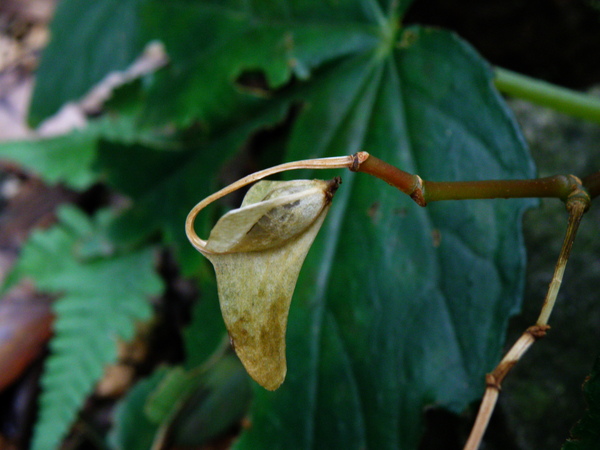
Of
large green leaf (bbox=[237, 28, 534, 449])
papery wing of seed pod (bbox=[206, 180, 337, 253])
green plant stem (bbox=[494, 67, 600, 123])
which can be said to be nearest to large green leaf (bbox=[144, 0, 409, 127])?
large green leaf (bbox=[237, 28, 534, 449])

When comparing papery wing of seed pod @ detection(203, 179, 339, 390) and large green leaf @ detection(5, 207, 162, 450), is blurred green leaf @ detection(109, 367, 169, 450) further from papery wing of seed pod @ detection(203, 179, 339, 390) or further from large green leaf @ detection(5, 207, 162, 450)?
papery wing of seed pod @ detection(203, 179, 339, 390)

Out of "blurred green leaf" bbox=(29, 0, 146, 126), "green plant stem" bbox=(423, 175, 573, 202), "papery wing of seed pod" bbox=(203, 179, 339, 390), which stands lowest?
"green plant stem" bbox=(423, 175, 573, 202)

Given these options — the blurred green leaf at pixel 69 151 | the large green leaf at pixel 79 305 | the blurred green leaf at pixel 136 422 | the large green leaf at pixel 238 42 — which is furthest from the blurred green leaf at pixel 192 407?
the blurred green leaf at pixel 69 151

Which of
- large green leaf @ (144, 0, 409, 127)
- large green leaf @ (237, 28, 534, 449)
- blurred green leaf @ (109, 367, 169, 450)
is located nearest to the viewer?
large green leaf @ (237, 28, 534, 449)

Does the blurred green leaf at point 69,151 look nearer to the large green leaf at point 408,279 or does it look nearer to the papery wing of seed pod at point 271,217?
the large green leaf at point 408,279

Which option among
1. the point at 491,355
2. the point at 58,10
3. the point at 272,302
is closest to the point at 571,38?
the point at 491,355
